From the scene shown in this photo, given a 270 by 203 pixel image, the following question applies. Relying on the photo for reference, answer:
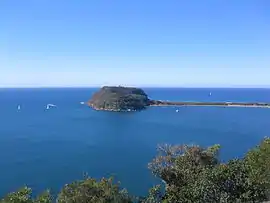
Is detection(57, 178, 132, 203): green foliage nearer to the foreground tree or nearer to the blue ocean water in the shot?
the foreground tree

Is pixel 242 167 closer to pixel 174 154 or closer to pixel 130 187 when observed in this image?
pixel 174 154

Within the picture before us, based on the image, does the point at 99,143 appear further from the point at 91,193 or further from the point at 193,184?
the point at 193,184

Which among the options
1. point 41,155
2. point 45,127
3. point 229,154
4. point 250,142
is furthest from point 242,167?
point 45,127

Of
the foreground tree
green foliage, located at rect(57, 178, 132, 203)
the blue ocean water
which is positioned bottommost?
the blue ocean water

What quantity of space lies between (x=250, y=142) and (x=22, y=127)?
4206cm

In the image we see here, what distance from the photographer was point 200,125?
71500mm

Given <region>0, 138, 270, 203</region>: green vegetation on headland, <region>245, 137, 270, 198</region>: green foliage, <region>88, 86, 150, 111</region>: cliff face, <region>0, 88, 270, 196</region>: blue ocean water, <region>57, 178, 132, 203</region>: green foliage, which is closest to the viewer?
<region>0, 138, 270, 203</region>: green vegetation on headland

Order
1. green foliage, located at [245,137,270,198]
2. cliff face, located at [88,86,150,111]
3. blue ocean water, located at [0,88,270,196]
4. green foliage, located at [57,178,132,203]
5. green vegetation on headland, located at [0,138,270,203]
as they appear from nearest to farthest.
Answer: green vegetation on headland, located at [0,138,270,203] < green foliage, located at [57,178,132,203] < green foliage, located at [245,137,270,198] < blue ocean water, located at [0,88,270,196] < cliff face, located at [88,86,150,111]

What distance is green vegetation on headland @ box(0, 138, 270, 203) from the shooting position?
38.3ft

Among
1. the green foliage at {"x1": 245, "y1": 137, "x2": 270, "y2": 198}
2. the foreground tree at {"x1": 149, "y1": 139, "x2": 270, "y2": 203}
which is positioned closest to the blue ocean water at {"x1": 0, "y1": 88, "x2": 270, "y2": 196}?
the foreground tree at {"x1": 149, "y1": 139, "x2": 270, "y2": 203}

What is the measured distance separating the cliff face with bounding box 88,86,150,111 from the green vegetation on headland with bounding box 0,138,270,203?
83.1 metres

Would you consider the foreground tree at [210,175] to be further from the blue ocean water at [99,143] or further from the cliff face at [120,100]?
the cliff face at [120,100]

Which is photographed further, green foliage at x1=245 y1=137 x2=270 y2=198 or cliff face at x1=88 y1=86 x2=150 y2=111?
cliff face at x1=88 y1=86 x2=150 y2=111

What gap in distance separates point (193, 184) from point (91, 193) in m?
3.68
